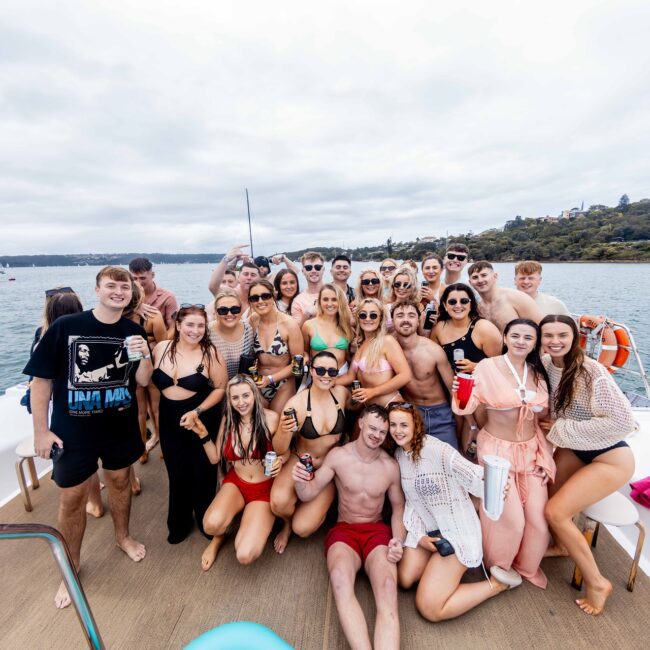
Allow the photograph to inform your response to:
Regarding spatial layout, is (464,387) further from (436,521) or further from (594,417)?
(436,521)

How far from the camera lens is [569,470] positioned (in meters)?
2.62

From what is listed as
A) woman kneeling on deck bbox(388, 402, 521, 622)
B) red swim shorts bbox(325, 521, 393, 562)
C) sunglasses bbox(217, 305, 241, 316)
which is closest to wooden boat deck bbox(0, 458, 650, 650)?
woman kneeling on deck bbox(388, 402, 521, 622)

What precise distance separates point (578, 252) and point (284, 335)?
202 ft

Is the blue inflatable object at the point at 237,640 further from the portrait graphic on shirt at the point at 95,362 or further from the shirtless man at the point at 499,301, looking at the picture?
the shirtless man at the point at 499,301

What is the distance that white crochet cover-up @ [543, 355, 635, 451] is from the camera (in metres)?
2.27

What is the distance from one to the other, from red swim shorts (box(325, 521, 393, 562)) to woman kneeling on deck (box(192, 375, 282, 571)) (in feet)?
1.82

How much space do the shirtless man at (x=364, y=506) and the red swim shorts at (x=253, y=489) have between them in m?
0.32

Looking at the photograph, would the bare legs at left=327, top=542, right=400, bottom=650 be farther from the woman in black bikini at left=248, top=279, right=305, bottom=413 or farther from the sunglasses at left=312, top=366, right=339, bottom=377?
the woman in black bikini at left=248, top=279, right=305, bottom=413

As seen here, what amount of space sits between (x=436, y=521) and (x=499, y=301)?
227 centimetres

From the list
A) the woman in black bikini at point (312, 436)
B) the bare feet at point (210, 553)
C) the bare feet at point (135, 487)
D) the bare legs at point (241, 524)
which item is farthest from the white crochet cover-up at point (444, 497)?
the bare feet at point (135, 487)

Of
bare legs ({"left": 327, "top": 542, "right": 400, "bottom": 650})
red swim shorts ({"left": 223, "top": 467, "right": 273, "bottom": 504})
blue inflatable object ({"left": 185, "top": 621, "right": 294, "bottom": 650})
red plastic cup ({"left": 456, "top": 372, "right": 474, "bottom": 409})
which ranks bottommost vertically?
bare legs ({"left": 327, "top": 542, "right": 400, "bottom": 650})

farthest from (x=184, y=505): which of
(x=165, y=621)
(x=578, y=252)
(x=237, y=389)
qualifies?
(x=578, y=252)

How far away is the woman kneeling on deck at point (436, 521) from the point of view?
233cm

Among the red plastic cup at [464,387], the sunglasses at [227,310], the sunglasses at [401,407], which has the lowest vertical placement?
the sunglasses at [401,407]
